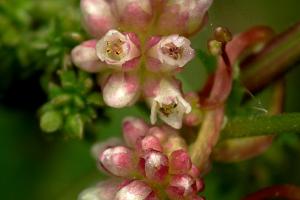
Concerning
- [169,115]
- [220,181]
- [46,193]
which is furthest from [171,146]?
[46,193]

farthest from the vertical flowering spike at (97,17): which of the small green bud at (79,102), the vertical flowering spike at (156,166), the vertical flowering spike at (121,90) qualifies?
the vertical flowering spike at (156,166)

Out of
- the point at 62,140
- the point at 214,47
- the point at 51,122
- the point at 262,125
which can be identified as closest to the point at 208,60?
the point at 214,47

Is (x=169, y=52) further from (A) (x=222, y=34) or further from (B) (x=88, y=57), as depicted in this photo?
(B) (x=88, y=57)

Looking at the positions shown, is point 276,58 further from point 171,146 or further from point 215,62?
point 171,146

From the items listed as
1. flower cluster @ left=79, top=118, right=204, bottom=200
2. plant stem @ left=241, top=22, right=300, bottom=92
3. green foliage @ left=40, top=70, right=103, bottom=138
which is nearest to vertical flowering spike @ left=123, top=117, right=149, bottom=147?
flower cluster @ left=79, top=118, right=204, bottom=200

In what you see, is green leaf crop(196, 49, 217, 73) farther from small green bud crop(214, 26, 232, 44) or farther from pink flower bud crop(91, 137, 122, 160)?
pink flower bud crop(91, 137, 122, 160)

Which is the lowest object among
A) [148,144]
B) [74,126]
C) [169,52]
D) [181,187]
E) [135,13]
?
[181,187]
